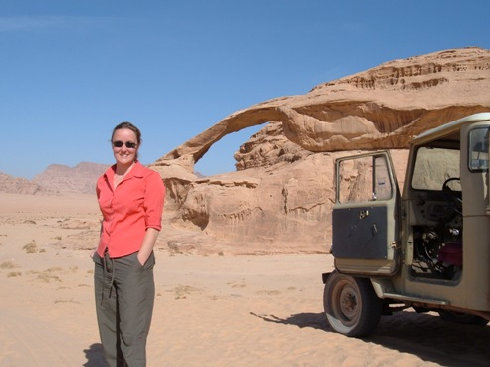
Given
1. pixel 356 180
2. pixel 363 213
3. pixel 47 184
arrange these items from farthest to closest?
pixel 47 184 < pixel 356 180 < pixel 363 213

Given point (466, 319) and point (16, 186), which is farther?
point (16, 186)

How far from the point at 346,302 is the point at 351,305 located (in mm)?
86

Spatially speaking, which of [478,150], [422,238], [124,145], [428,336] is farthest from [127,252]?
[428,336]

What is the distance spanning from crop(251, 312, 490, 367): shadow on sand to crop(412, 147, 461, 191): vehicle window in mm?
1892

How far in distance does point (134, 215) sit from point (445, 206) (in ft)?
13.1

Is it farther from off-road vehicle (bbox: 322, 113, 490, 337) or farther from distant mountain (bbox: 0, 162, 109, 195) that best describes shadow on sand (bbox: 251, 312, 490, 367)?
distant mountain (bbox: 0, 162, 109, 195)

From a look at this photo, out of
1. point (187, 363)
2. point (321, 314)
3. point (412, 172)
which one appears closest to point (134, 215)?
point (187, 363)

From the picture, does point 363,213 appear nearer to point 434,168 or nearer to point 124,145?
point 434,168

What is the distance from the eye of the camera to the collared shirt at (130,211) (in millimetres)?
3572

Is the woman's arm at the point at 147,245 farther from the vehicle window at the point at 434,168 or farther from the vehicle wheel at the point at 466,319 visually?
the vehicle wheel at the point at 466,319

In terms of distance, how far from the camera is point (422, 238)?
5863 mm

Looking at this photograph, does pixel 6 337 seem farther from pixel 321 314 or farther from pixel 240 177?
pixel 240 177

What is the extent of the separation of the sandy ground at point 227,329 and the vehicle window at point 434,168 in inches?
76.4

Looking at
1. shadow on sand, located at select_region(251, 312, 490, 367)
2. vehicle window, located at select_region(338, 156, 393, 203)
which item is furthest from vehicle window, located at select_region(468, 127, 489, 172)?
vehicle window, located at select_region(338, 156, 393, 203)
